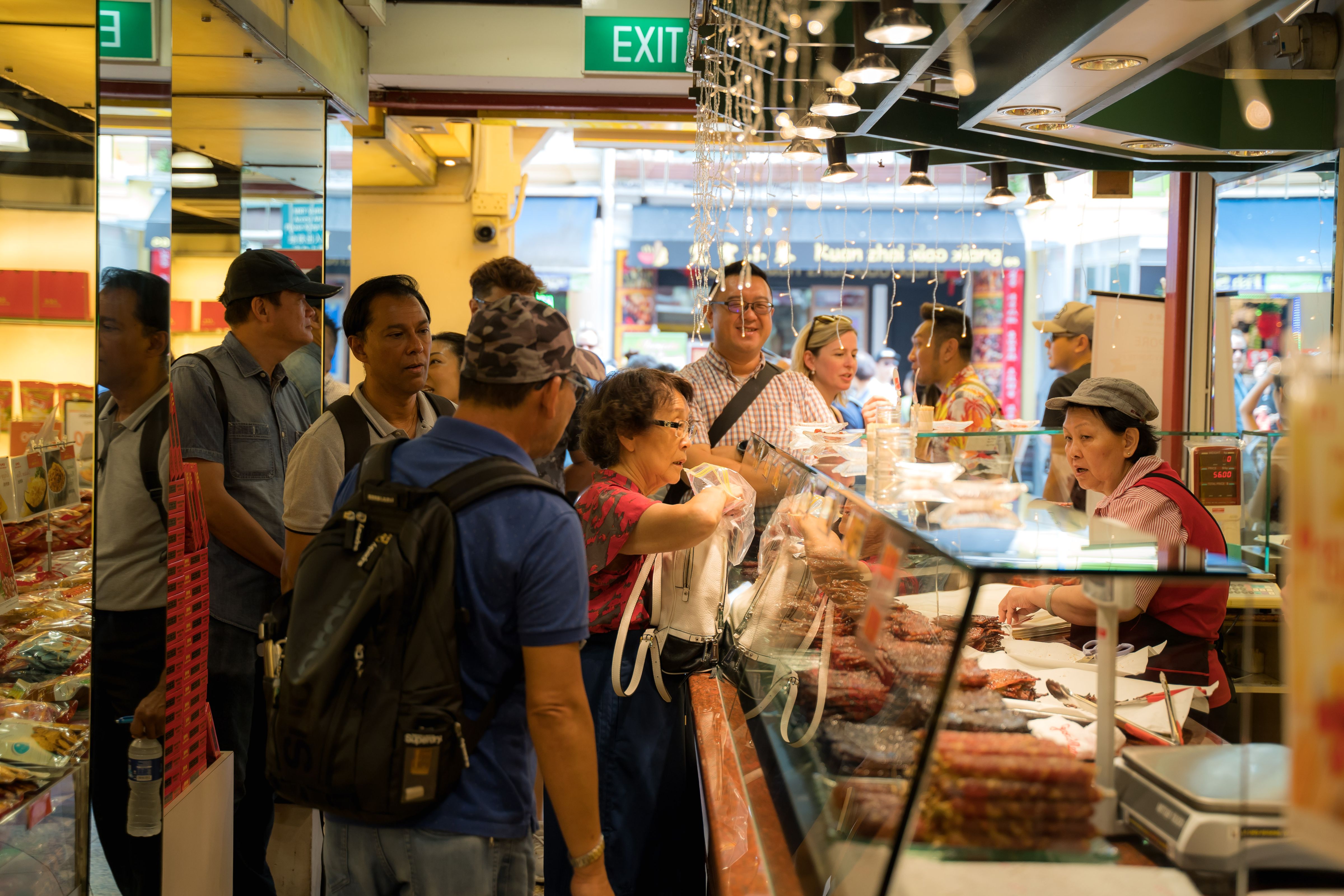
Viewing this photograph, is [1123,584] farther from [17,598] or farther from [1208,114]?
[1208,114]

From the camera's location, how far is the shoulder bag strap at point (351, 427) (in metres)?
2.79

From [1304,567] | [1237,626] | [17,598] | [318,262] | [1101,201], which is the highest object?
[1101,201]

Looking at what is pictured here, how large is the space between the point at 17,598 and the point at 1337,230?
4.98 m

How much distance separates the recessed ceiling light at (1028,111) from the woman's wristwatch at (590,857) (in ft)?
9.23

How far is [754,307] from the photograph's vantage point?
4238 mm

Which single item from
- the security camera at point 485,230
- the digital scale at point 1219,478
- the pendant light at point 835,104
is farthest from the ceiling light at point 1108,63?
the security camera at point 485,230

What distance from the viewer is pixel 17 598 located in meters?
2.36

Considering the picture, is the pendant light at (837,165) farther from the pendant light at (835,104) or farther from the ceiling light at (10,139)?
the ceiling light at (10,139)

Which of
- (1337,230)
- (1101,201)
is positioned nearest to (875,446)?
(1337,230)

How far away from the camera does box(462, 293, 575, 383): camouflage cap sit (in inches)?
69.2

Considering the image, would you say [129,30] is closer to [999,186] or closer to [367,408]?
[367,408]

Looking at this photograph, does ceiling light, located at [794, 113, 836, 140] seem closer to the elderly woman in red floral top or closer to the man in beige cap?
the elderly woman in red floral top

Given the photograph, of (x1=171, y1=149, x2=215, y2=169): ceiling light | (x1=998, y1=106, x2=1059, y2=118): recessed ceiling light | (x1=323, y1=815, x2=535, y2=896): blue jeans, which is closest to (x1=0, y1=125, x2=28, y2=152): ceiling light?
(x1=323, y1=815, x2=535, y2=896): blue jeans

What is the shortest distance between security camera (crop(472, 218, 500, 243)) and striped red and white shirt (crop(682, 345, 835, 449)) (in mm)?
4560
